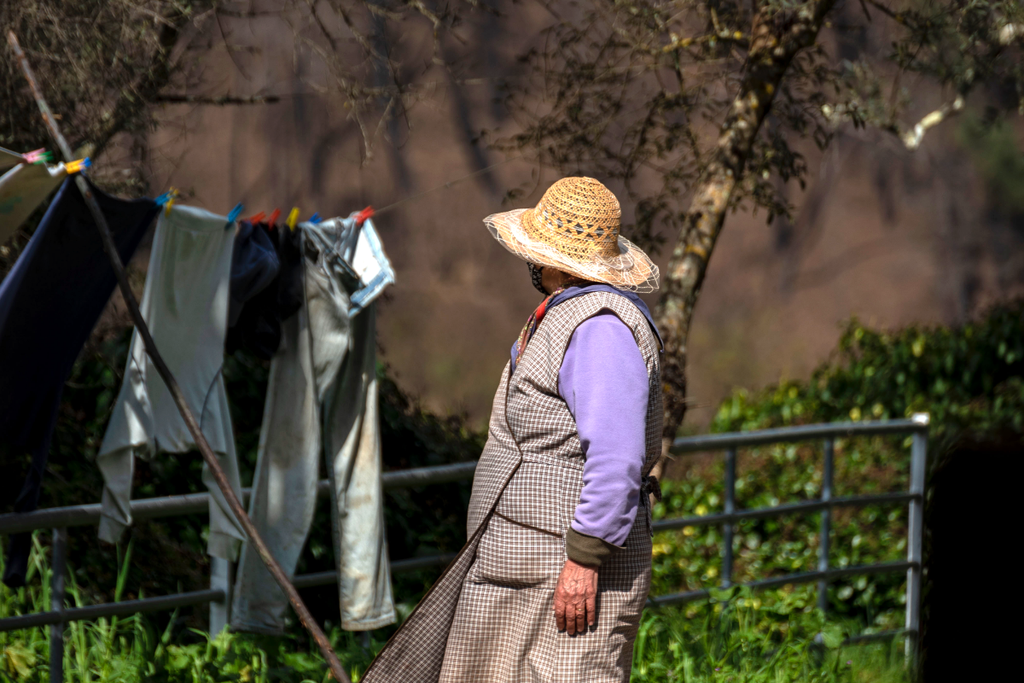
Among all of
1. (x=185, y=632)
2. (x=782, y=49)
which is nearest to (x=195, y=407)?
(x=185, y=632)

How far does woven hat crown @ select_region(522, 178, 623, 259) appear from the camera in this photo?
262 cm

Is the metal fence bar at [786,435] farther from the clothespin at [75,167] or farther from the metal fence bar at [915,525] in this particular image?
the clothespin at [75,167]

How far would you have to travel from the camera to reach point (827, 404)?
8.38 meters

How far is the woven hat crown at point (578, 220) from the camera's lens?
2621 mm

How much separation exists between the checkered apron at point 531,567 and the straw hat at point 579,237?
0.10m

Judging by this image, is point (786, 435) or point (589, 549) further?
point (786, 435)

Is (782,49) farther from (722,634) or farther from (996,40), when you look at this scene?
Answer: (722,634)

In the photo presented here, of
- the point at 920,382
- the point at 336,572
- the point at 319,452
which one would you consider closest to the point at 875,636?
the point at 336,572

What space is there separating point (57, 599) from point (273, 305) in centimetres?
108

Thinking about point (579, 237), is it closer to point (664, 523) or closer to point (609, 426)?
point (609, 426)

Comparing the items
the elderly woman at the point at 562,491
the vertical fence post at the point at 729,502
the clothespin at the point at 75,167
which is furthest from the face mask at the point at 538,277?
the vertical fence post at the point at 729,502

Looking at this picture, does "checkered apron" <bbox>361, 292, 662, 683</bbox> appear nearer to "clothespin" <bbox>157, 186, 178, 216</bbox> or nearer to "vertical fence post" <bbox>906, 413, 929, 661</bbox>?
"clothespin" <bbox>157, 186, 178, 216</bbox>

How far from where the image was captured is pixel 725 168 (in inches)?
184

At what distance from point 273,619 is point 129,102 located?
2181 mm
